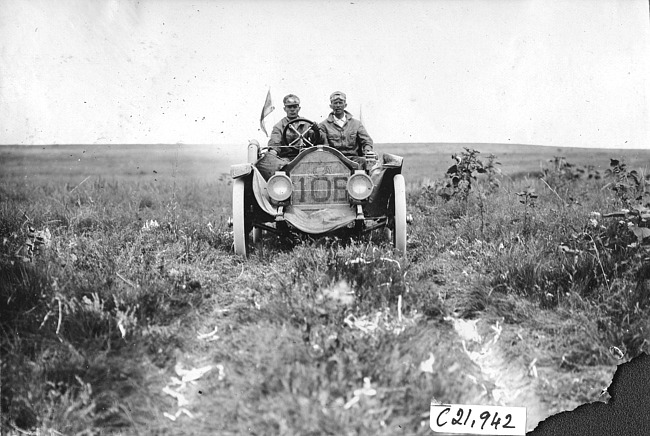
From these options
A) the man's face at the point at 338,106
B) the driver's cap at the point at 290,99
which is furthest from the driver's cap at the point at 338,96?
the driver's cap at the point at 290,99

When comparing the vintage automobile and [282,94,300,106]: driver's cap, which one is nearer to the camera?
[282,94,300,106]: driver's cap

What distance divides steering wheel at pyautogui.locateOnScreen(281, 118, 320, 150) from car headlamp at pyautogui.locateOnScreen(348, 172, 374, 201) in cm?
64

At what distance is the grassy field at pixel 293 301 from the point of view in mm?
2262

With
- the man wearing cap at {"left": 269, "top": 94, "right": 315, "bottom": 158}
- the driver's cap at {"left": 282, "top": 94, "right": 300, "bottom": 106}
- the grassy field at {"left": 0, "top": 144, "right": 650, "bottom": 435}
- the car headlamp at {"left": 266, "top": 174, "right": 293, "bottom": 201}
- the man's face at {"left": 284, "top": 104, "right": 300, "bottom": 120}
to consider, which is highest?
the driver's cap at {"left": 282, "top": 94, "right": 300, "bottom": 106}

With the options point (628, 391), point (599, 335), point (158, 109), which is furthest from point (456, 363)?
point (158, 109)

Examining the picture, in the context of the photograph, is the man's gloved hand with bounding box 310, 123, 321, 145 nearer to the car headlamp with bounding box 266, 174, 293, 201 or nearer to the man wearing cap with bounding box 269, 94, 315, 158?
the man wearing cap with bounding box 269, 94, 315, 158

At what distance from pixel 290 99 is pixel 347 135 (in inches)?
35.2

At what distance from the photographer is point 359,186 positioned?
371 centimetres

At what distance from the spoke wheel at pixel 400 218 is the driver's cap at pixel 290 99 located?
0.92 meters

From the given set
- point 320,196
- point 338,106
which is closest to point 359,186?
point 320,196

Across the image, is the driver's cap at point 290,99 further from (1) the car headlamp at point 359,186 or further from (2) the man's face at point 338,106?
(1) the car headlamp at point 359,186

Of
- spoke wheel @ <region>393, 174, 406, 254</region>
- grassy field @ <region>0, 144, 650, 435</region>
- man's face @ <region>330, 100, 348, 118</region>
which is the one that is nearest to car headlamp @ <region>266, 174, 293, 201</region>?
grassy field @ <region>0, 144, 650, 435</region>

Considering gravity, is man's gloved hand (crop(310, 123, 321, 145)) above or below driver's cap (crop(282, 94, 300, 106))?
below

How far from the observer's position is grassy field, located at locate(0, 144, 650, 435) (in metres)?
2.26
